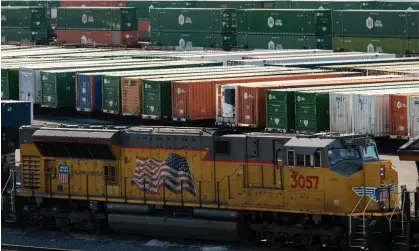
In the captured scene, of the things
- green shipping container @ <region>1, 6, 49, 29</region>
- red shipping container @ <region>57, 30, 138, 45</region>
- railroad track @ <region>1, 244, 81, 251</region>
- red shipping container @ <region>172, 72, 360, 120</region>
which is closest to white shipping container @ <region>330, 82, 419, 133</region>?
red shipping container @ <region>172, 72, 360, 120</region>

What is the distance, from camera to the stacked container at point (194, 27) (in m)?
74.0

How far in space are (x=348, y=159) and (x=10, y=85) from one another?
118ft

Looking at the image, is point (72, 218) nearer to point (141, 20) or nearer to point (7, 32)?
point (7, 32)

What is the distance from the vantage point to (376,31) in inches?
2576

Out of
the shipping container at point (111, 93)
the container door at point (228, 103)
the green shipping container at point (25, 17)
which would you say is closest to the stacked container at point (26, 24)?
the green shipping container at point (25, 17)

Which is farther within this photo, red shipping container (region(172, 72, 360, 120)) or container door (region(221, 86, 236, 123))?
red shipping container (region(172, 72, 360, 120))

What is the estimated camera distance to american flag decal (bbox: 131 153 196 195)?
23.5 meters

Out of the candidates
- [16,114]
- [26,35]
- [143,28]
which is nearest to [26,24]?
[26,35]

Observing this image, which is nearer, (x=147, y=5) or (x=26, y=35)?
(x=26, y=35)

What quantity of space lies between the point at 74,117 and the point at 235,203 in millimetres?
30360

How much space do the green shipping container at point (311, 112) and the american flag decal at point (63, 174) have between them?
1710 cm

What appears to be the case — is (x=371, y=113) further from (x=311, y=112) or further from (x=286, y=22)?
(x=286, y=22)

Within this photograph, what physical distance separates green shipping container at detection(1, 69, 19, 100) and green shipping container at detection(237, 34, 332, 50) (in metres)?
20.5

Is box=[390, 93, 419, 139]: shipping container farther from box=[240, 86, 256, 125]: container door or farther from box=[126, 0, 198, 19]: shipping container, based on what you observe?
box=[126, 0, 198, 19]: shipping container
